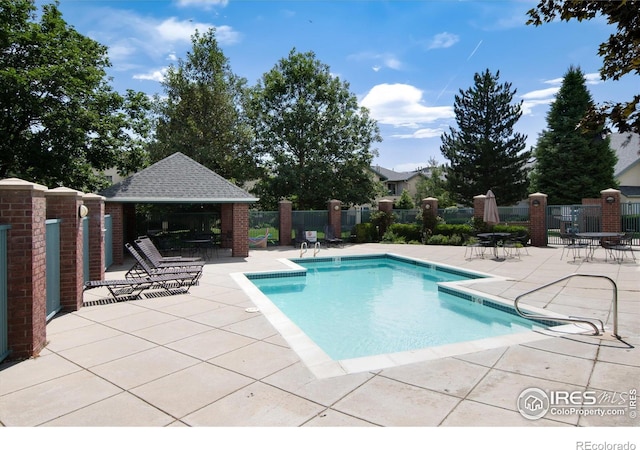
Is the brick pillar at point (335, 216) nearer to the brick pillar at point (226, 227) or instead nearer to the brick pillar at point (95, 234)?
the brick pillar at point (226, 227)

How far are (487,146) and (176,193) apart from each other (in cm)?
2474

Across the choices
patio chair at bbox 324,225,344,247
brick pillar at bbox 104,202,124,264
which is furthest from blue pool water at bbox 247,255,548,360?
patio chair at bbox 324,225,344,247

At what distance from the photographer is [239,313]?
675 cm

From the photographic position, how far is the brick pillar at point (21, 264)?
4512mm

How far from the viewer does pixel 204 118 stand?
28.4 meters

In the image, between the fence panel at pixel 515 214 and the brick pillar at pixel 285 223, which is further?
the fence panel at pixel 515 214

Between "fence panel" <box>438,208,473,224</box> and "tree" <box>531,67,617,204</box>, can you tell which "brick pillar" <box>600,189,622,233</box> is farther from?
"tree" <box>531,67,617,204</box>

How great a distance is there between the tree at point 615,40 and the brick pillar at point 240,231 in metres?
12.7

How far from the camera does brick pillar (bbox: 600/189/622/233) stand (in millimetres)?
17047

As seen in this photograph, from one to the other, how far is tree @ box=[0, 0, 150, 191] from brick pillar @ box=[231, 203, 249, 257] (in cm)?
708

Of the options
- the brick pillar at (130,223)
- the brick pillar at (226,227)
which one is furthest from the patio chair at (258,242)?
the brick pillar at (130,223)

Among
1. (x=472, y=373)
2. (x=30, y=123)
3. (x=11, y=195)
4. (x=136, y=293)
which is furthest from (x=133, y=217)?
(x=472, y=373)
